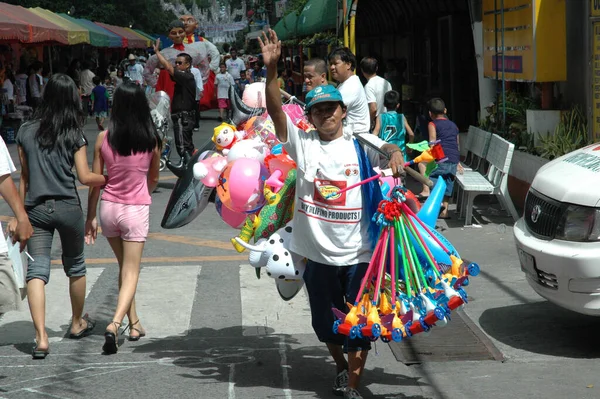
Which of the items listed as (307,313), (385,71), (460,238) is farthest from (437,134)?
(385,71)

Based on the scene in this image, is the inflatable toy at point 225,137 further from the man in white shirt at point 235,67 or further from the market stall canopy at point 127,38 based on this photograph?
the market stall canopy at point 127,38

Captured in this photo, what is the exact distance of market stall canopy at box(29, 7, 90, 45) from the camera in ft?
96.9

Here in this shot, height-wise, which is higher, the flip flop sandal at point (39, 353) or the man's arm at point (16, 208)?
the man's arm at point (16, 208)

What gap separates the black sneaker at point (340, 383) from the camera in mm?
5763

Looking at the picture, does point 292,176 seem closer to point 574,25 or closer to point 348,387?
point 348,387

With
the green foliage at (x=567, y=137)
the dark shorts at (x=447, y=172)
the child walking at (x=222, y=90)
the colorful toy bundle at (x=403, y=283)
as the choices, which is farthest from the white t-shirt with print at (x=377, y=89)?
the child walking at (x=222, y=90)

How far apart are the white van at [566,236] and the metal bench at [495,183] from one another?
417cm

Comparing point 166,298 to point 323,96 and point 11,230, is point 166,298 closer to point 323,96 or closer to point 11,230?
point 11,230

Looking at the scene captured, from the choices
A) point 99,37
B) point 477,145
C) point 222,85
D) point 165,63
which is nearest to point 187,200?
point 477,145

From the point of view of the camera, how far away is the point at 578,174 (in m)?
6.73

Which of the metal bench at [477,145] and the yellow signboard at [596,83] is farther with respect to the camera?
the metal bench at [477,145]

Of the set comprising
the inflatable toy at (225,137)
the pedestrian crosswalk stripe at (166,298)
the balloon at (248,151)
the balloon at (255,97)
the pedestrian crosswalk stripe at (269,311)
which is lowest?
the pedestrian crosswalk stripe at (269,311)

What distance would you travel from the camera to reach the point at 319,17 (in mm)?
20469

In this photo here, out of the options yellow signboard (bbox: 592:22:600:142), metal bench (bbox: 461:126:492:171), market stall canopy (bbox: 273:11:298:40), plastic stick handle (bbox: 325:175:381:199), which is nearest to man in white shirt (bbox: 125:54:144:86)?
market stall canopy (bbox: 273:11:298:40)
